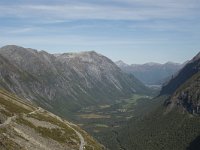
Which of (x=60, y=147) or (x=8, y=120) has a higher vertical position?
(x=8, y=120)

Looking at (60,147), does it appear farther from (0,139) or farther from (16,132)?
(0,139)

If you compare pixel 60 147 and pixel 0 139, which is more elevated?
pixel 0 139

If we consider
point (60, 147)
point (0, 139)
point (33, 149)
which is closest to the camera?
point (0, 139)

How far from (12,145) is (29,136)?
3492cm

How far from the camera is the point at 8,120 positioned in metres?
200

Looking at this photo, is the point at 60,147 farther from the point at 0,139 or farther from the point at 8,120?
the point at 0,139

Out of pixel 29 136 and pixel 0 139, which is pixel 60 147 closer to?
pixel 29 136

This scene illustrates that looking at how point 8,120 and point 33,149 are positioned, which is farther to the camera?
point 8,120

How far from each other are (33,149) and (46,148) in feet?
54.5

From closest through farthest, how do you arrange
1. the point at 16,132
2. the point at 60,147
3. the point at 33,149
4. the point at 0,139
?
the point at 0,139, the point at 33,149, the point at 16,132, the point at 60,147

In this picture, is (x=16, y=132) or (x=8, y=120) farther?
(x=8, y=120)

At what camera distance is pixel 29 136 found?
189 meters

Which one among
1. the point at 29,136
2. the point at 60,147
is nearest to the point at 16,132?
the point at 29,136

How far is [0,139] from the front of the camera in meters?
153
